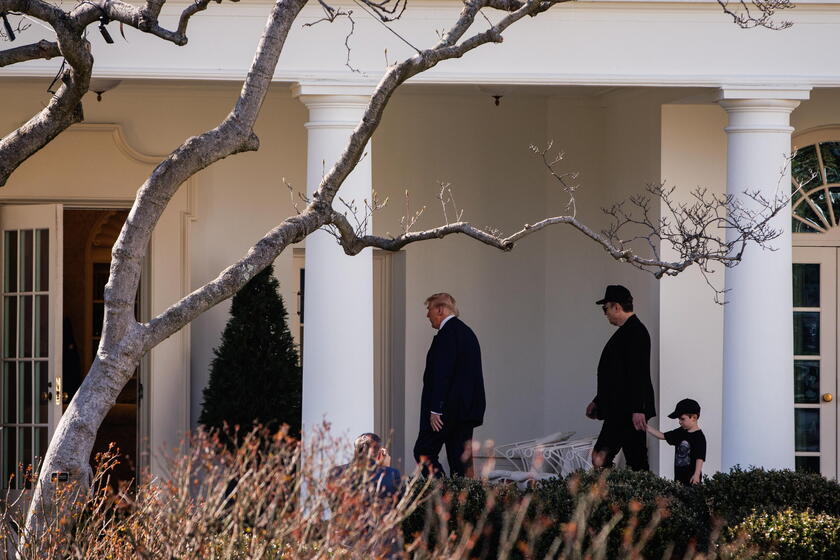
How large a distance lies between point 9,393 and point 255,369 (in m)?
2.38

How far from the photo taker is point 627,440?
9250 mm

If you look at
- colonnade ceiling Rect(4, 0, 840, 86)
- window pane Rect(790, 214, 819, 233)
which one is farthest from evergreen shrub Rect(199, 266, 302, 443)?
window pane Rect(790, 214, 819, 233)

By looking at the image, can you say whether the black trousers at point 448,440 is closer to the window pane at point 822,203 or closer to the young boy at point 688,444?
the young boy at point 688,444

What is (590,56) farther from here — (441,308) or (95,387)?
(95,387)

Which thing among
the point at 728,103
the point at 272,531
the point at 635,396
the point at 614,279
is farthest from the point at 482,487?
the point at 614,279

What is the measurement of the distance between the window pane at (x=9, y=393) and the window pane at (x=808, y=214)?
7.10 m

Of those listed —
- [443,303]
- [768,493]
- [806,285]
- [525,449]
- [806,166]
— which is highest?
[806,166]

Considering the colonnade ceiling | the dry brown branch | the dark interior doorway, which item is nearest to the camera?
the dry brown branch

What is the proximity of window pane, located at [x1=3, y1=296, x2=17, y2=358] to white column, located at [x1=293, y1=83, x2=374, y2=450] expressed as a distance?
373 centimetres

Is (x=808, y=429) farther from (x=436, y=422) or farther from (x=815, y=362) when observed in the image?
(x=436, y=422)

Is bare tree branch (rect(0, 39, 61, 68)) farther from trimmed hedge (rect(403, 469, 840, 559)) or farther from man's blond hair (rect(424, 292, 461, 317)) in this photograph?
man's blond hair (rect(424, 292, 461, 317))

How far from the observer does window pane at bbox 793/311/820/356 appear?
36.6ft

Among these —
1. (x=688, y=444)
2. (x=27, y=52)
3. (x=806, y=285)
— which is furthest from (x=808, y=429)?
(x=27, y=52)

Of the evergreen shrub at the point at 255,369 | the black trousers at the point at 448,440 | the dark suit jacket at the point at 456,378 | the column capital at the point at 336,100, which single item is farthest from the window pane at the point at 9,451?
the column capital at the point at 336,100
